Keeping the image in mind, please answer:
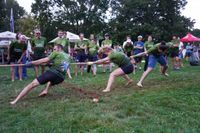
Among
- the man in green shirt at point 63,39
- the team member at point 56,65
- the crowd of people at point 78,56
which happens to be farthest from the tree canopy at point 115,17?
the team member at point 56,65

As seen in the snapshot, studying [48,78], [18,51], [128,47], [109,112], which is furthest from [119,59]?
[128,47]

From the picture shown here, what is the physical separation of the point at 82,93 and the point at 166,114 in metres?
3.25

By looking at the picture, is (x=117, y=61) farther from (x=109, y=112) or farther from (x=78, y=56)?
(x=78, y=56)

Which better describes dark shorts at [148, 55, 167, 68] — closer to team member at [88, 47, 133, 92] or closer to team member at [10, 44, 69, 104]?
team member at [88, 47, 133, 92]

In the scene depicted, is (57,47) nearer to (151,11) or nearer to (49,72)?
(49,72)

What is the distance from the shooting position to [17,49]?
13.5 meters

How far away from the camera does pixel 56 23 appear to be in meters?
55.9

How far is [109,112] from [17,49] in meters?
7.46

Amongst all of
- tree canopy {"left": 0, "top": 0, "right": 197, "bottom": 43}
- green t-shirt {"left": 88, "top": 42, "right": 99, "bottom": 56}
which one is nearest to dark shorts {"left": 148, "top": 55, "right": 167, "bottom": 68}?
green t-shirt {"left": 88, "top": 42, "right": 99, "bottom": 56}

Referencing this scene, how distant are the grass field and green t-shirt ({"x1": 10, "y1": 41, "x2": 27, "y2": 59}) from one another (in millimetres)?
3818

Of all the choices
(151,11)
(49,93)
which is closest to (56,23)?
(151,11)

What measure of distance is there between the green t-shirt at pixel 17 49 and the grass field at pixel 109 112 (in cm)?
382

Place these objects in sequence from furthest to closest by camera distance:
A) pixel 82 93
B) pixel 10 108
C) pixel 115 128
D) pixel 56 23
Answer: pixel 56 23 < pixel 82 93 < pixel 10 108 < pixel 115 128

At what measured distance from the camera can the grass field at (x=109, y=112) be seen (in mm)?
5984
